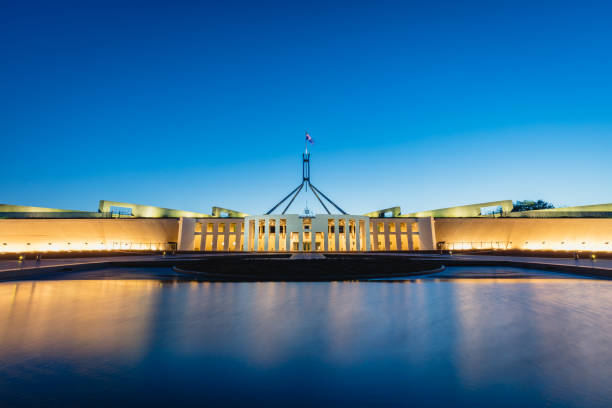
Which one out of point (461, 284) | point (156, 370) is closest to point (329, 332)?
point (156, 370)

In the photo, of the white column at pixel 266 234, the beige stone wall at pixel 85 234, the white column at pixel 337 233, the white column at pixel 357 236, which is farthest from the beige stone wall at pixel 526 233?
the beige stone wall at pixel 85 234

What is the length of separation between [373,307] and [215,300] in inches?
182

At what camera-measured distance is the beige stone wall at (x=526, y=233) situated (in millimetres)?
40281

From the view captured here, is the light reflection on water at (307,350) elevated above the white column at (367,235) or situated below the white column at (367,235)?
below

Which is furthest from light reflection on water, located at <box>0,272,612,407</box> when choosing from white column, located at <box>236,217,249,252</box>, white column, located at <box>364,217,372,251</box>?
white column, located at <box>364,217,372,251</box>

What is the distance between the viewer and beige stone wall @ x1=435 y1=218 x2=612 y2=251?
40281 millimetres

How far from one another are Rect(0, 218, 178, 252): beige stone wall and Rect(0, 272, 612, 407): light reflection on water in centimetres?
3922

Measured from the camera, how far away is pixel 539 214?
45.6 m

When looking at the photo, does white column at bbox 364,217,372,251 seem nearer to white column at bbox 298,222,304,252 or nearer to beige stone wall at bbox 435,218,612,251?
white column at bbox 298,222,304,252

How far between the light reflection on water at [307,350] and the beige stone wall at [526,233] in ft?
134

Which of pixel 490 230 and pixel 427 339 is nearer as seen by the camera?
pixel 427 339

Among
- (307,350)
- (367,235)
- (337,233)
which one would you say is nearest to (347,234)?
(337,233)

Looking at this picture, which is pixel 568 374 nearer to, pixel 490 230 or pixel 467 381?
pixel 467 381

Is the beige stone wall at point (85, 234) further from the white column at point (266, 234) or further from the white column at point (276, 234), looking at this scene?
the white column at point (276, 234)
